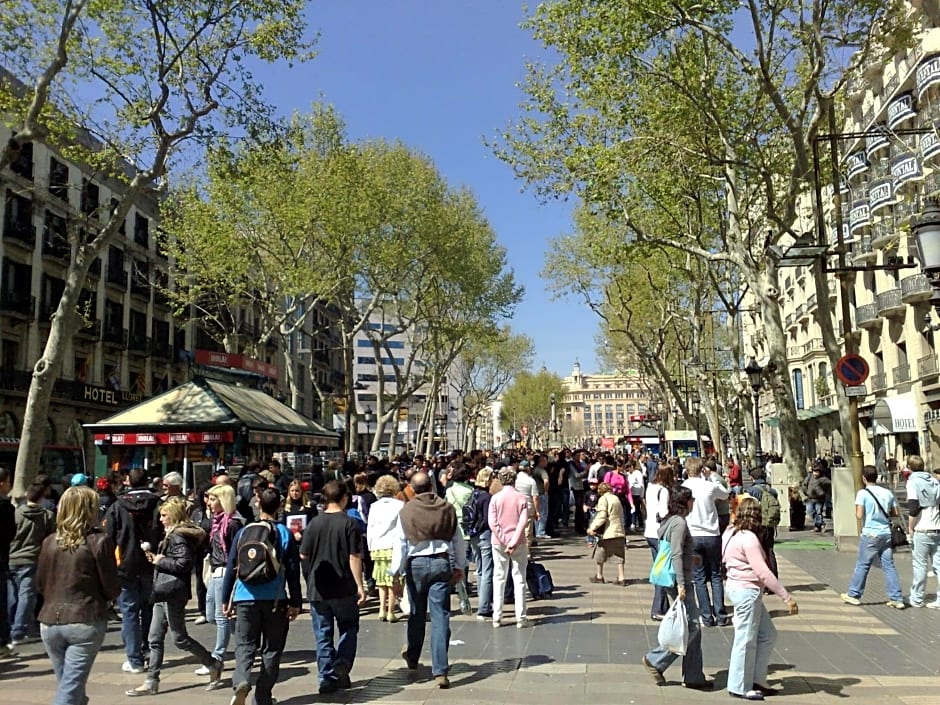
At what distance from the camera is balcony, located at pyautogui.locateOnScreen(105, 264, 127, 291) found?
122 ft

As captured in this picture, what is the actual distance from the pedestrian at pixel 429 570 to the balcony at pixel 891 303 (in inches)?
1189

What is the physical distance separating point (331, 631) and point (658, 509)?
456 cm

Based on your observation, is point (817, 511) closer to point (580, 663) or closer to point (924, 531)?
point (924, 531)

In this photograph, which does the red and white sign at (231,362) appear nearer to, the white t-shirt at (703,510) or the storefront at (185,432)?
the storefront at (185,432)

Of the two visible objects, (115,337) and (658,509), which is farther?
(115,337)

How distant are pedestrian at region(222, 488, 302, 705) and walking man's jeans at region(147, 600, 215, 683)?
76 centimetres

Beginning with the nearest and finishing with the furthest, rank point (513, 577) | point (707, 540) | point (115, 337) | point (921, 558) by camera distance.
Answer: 1. point (513, 577)
2. point (707, 540)
3. point (921, 558)
4. point (115, 337)

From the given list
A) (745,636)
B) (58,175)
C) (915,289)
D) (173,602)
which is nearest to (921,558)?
(745,636)

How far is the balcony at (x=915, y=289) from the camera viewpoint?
2938 centimetres

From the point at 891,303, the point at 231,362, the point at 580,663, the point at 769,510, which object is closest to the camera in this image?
the point at 580,663

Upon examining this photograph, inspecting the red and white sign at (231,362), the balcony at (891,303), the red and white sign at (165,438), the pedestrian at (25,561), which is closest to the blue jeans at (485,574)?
the pedestrian at (25,561)

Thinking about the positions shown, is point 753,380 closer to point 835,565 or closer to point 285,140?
point 835,565

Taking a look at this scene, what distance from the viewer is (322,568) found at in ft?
20.1

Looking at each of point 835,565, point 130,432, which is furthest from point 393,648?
point 130,432
